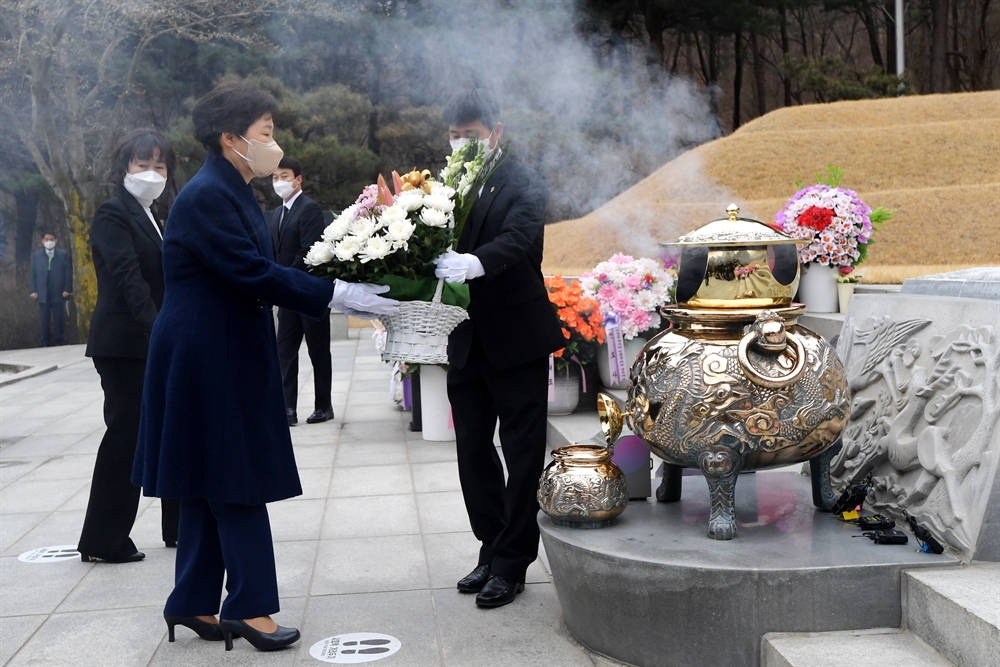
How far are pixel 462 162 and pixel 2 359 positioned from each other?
12.1 meters

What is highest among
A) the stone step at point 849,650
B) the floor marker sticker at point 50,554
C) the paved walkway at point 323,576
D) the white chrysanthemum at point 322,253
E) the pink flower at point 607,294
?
the white chrysanthemum at point 322,253

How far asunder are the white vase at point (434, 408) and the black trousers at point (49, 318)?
11.5 metres

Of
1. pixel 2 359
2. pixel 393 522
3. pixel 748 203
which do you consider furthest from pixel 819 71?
pixel 393 522

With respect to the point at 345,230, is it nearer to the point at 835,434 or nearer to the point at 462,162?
the point at 462,162

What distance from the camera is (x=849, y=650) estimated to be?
7.86ft

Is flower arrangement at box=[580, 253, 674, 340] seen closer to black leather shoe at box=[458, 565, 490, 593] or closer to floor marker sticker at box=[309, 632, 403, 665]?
black leather shoe at box=[458, 565, 490, 593]

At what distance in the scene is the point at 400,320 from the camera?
288 cm

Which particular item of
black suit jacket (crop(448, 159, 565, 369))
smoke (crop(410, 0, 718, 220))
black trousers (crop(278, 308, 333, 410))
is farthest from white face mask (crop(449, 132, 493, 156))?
black trousers (crop(278, 308, 333, 410))

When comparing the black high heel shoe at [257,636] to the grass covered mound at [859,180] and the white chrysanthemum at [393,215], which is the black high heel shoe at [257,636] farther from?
the grass covered mound at [859,180]

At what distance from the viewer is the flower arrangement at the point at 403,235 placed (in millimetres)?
2809

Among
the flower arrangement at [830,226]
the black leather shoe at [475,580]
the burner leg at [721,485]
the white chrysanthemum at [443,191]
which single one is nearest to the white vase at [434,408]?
the flower arrangement at [830,226]

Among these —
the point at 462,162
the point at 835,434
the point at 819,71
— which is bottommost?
the point at 835,434

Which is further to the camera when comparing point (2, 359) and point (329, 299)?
point (2, 359)

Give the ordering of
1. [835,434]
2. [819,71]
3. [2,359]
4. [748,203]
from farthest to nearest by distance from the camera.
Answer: [819,71] < [748,203] < [2,359] < [835,434]
